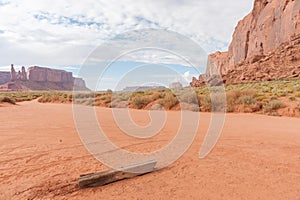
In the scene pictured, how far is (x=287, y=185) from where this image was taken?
123 inches

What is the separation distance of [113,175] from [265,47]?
77742 mm

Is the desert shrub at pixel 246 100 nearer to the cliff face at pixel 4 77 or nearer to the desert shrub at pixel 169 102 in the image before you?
the desert shrub at pixel 169 102

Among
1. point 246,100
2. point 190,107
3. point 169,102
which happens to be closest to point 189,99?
point 190,107

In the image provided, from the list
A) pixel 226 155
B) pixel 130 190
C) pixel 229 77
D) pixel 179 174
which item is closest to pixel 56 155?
pixel 130 190

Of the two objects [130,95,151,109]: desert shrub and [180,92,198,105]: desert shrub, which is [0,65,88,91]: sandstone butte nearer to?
[130,95,151,109]: desert shrub

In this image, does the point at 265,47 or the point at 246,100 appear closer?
the point at 246,100

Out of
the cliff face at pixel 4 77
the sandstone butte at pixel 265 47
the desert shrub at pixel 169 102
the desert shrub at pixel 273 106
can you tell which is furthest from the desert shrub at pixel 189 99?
the cliff face at pixel 4 77

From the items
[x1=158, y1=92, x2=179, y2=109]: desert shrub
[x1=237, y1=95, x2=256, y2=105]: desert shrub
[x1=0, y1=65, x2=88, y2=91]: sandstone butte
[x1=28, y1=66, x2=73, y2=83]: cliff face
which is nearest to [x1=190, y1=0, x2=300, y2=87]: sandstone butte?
[x1=158, y1=92, x2=179, y2=109]: desert shrub

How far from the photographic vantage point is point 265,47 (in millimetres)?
67688

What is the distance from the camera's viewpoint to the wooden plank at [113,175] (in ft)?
10.1

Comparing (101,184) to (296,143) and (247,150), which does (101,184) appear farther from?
(296,143)

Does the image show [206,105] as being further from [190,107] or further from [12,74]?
[12,74]

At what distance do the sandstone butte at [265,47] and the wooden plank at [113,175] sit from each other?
1622 cm

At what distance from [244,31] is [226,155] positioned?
98986 millimetres
